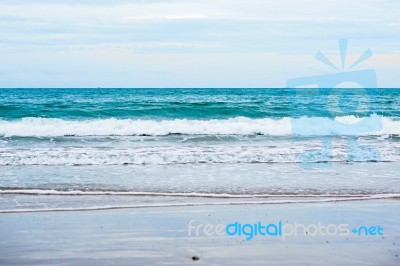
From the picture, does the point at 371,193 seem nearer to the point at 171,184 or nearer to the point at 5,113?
the point at 171,184

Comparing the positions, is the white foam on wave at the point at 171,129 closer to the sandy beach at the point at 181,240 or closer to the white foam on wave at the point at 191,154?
the white foam on wave at the point at 191,154

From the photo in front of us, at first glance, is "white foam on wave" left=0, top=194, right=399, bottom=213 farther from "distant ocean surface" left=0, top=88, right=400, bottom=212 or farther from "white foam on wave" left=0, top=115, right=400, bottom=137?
"white foam on wave" left=0, top=115, right=400, bottom=137

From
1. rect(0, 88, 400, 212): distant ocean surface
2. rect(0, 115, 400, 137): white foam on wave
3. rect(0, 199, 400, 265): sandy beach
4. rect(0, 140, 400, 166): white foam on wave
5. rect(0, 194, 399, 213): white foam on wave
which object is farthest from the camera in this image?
rect(0, 115, 400, 137): white foam on wave

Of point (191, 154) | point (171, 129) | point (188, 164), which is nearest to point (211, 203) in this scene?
point (188, 164)

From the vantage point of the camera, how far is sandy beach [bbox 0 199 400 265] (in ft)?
17.1

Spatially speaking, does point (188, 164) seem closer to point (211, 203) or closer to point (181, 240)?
point (211, 203)

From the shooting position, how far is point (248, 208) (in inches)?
297

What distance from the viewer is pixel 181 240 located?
583cm

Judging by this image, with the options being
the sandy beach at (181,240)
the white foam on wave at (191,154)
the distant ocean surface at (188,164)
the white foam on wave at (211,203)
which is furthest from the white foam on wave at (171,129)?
the sandy beach at (181,240)

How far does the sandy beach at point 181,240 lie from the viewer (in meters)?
5.20

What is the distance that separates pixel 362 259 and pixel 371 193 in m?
3.82

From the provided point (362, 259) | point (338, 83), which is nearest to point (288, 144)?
point (338, 83)

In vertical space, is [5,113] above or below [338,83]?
above

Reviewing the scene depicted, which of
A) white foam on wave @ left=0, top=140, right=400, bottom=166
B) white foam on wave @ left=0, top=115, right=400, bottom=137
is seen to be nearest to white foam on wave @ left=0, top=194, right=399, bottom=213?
white foam on wave @ left=0, top=140, right=400, bottom=166
